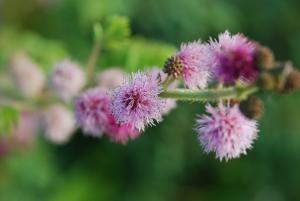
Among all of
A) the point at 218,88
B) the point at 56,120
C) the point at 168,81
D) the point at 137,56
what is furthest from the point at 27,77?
the point at 218,88

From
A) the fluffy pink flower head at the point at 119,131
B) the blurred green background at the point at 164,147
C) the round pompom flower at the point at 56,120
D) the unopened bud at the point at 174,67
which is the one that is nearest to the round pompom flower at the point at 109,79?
the fluffy pink flower head at the point at 119,131

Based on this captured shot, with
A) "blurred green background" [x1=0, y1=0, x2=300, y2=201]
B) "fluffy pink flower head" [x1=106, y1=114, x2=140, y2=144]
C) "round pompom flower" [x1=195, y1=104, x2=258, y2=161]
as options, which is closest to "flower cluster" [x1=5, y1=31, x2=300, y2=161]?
"round pompom flower" [x1=195, y1=104, x2=258, y2=161]

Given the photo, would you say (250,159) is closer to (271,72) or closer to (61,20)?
(61,20)

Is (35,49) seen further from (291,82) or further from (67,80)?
(291,82)

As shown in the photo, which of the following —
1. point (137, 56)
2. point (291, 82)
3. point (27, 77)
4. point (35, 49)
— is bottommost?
point (291, 82)

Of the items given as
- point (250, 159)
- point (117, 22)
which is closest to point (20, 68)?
point (117, 22)

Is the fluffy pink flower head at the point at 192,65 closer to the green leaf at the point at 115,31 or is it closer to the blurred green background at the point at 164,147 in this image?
the green leaf at the point at 115,31
